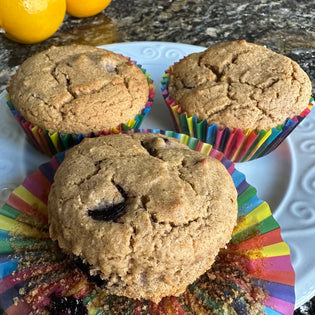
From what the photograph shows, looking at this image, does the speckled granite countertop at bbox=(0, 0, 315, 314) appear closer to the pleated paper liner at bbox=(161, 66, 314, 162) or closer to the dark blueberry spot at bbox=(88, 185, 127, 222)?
the pleated paper liner at bbox=(161, 66, 314, 162)

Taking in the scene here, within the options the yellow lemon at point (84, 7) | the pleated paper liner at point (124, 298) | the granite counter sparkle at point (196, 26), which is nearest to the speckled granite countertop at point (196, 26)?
the granite counter sparkle at point (196, 26)

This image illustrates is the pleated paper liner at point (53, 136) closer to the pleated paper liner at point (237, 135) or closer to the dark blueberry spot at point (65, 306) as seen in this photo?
the pleated paper liner at point (237, 135)

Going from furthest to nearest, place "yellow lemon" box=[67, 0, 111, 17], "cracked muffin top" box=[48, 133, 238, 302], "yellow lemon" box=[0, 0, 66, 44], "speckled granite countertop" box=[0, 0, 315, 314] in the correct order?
"speckled granite countertop" box=[0, 0, 315, 314]
"yellow lemon" box=[67, 0, 111, 17]
"yellow lemon" box=[0, 0, 66, 44]
"cracked muffin top" box=[48, 133, 238, 302]

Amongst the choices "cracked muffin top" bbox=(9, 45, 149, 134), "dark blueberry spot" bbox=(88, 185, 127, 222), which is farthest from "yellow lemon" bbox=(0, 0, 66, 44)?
"dark blueberry spot" bbox=(88, 185, 127, 222)

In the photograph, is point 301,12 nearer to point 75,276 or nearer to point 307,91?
point 307,91

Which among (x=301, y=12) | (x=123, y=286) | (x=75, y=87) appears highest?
(x=75, y=87)

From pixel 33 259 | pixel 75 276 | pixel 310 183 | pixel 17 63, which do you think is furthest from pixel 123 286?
pixel 17 63

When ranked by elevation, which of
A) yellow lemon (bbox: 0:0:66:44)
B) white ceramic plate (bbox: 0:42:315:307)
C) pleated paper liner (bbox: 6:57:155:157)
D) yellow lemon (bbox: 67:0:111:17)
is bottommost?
white ceramic plate (bbox: 0:42:315:307)
